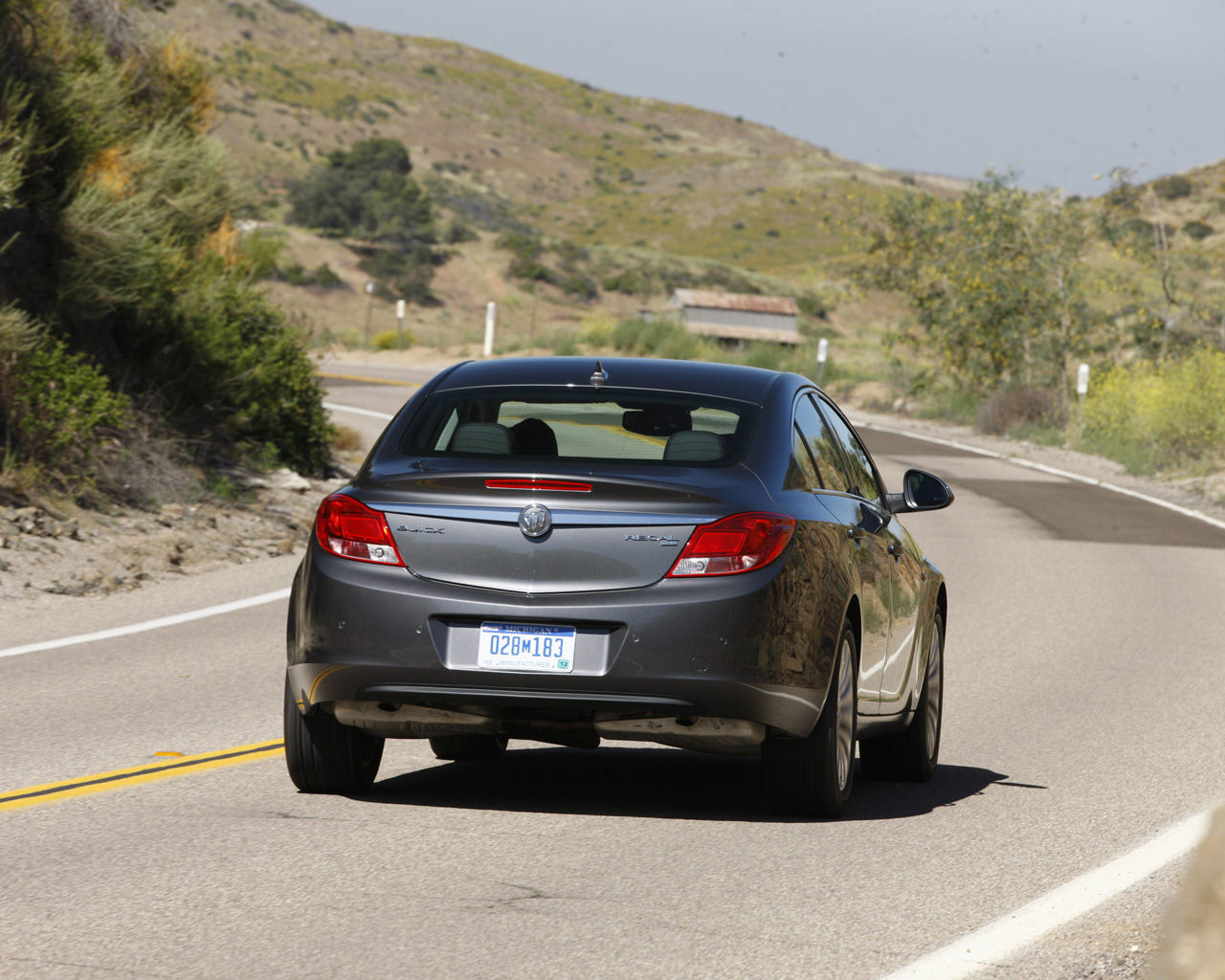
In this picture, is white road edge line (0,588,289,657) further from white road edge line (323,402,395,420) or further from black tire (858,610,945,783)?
white road edge line (323,402,395,420)

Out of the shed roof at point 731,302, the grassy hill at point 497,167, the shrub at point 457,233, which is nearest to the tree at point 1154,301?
the shed roof at point 731,302

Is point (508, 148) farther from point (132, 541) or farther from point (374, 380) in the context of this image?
point (132, 541)

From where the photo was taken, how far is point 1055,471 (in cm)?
2869

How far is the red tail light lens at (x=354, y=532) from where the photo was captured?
6211mm

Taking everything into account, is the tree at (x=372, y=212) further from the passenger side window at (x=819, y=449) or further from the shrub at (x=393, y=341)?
the passenger side window at (x=819, y=449)

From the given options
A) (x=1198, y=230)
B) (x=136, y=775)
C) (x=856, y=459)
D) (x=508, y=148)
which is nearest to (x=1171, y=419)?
(x=856, y=459)

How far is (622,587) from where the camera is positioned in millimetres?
6004

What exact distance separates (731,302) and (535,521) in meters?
69.3

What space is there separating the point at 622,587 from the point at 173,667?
490cm

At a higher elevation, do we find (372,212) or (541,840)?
(541,840)

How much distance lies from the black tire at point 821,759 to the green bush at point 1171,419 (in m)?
23.3

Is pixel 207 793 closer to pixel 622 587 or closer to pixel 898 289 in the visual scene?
pixel 622 587

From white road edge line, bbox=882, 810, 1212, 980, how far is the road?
0.07 meters

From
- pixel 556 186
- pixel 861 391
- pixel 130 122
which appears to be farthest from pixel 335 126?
pixel 130 122
